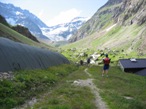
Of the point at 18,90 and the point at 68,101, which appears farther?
the point at 18,90

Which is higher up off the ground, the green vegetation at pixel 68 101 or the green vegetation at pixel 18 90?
the green vegetation at pixel 18 90

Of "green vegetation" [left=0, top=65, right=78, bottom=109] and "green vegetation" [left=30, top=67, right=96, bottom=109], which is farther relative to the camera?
"green vegetation" [left=0, top=65, right=78, bottom=109]

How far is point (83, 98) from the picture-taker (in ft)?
79.6

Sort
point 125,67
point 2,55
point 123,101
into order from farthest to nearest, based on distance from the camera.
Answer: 1. point 125,67
2. point 2,55
3. point 123,101

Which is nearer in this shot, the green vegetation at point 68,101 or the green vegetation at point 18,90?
the green vegetation at point 68,101

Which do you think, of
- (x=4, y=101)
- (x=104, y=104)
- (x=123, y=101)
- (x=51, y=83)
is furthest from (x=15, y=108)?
(x=51, y=83)

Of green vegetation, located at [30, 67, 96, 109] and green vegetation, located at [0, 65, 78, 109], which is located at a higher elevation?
green vegetation, located at [0, 65, 78, 109]

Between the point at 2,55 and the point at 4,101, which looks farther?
the point at 2,55

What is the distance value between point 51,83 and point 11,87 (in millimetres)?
10869

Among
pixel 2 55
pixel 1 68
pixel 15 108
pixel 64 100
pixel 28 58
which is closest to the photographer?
pixel 15 108

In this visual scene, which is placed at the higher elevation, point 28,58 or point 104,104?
point 28,58

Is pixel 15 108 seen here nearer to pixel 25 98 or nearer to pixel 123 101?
pixel 25 98

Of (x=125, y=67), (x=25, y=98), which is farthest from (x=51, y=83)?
(x=125, y=67)

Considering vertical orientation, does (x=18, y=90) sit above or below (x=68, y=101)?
above
